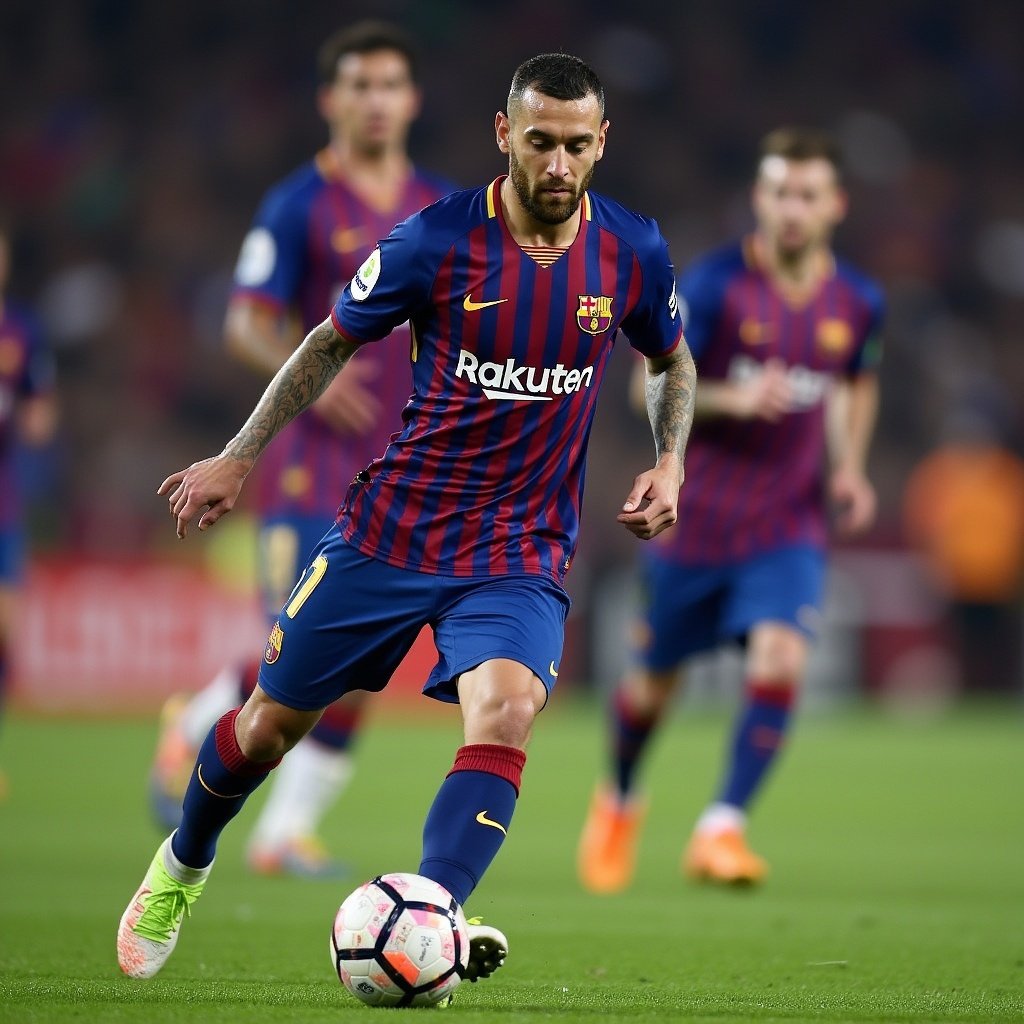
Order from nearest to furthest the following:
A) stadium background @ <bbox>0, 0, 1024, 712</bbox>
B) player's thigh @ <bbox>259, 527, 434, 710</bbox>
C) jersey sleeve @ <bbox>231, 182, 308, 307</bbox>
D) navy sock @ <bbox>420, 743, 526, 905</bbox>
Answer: navy sock @ <bbox>420, 743, 526, 905</bbox>
player's thigh @ <bbox>259, 527, 434, 710</bbox>
jersey sleeve @ <bbox>231, 182, 308, 307</bbox>
stadium background @ <bbox>0, 0, 1024, 712</bbox>

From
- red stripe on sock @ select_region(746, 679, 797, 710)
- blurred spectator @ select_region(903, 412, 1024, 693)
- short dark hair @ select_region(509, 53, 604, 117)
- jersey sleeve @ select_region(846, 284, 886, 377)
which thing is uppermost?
short dark hair @ select_region(509, 53, 604, 117)

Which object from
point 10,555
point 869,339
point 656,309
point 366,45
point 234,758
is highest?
point 366,45

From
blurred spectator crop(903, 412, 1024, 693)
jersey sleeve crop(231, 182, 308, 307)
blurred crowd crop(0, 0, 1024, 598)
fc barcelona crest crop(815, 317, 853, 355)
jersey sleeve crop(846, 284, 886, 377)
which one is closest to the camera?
jersey sleeve crop(231, 182, 308, 307)

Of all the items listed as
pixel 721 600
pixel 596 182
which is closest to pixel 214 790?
pixel 721 600

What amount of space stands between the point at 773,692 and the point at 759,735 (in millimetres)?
167

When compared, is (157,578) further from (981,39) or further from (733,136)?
(981,39)

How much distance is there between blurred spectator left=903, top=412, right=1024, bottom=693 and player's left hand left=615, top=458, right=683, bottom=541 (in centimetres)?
1237

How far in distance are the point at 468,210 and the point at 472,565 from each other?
0.81 meters

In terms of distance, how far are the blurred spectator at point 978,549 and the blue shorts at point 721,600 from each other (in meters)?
9.26

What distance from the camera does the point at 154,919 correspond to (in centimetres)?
432

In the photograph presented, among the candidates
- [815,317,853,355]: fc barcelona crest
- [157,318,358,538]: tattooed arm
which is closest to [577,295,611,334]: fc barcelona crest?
[157,318,358,538]: tattooed arm

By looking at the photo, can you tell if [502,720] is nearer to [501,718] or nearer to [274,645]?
[501,718]

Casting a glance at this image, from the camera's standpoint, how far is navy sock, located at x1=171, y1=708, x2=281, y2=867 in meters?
4.26

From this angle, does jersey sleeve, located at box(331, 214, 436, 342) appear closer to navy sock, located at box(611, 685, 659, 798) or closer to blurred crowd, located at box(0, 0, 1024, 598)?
navy sock, located at box(611, 685, 659, 798)
